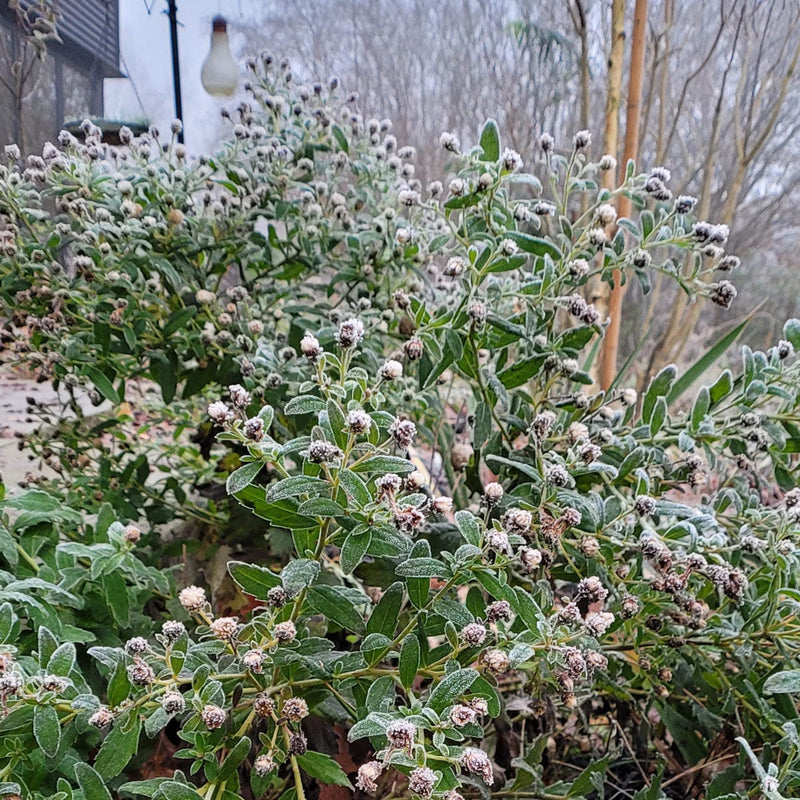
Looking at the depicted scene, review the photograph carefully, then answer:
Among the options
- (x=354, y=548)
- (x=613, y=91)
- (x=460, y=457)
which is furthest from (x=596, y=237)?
(x=613, y=91)

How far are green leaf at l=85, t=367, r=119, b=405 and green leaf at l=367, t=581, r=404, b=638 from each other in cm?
40

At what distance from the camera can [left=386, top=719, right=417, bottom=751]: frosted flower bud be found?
0.33 meters

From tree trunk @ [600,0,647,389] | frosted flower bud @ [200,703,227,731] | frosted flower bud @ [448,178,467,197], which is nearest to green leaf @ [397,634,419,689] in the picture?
frosted flower bud @ [200,703,227,731]

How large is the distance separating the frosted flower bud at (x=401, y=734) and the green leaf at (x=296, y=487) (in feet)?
0.41

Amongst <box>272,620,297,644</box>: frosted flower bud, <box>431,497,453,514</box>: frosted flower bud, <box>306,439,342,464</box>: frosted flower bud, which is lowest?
<box>272,620,297,644</box>: frosted flower bud

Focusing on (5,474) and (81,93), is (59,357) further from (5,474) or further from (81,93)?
(81,93)

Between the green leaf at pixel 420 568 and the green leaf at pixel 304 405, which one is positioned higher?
the green leaf at pixel 304 405

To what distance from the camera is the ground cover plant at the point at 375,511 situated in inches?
15.8

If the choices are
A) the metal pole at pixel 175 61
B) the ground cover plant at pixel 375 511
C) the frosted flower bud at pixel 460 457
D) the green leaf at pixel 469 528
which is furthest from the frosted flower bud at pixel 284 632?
the metal pole at pixel 175 61

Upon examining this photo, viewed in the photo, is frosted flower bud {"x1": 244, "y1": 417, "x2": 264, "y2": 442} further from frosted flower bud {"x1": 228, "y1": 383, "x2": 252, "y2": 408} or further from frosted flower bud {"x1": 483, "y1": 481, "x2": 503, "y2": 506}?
frosted flower bud {"x1": 483, "y1": 481, "x2": 503, "y2": 506}

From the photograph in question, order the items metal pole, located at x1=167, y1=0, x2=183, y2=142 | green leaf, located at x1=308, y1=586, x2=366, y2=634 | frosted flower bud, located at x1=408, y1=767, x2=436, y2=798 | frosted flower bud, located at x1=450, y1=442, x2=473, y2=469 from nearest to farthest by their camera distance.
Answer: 1. frosted flower bud, located at x1=408, y1=767, x2=436, y2=798
2. green leaf, located at x1=308, y1=586, x2=366, y2=634
3. frosted flower bud, located at x1=450, y1=442, x2=473, y2=469
4. metal pole, located at x1=167, y1=0, x2=183, y2=142

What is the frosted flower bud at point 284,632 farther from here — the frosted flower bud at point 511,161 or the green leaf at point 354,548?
the frosted flower bud at point 511,161

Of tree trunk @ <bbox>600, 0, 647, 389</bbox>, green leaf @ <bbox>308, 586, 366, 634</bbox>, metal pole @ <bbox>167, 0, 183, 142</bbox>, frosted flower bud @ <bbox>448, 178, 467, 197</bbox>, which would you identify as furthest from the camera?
metal pole @ <bbox>167, 0, 183, 142</bbox>

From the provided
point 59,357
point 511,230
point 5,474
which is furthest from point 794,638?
point 5,474
